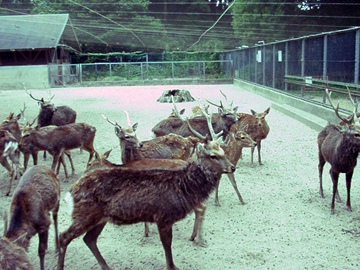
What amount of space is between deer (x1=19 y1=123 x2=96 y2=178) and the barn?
884 inches

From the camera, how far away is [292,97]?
48.0 ft

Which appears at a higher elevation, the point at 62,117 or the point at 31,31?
the point at 31,31

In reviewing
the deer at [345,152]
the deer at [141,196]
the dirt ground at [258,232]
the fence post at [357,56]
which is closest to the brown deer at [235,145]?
the dirt ground at [258,232]

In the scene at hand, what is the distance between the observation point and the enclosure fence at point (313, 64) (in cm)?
1038

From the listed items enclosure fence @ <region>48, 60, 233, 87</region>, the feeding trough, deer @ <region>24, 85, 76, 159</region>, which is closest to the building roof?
enclosure fence @ <region>48, 60, 233, 87</region>

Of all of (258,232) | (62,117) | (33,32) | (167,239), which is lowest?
(258,232)

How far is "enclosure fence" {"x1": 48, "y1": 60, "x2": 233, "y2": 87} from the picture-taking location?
29.8 m

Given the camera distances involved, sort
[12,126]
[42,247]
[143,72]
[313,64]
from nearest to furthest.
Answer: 1. [42,247]
2. [12,126]
3. [313,64]
4. [143,72]

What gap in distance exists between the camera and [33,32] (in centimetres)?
3181

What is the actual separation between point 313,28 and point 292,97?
1152cm

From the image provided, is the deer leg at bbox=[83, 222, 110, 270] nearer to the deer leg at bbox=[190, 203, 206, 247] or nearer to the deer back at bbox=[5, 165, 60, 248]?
the deer back at bbox=[5, 165, 60, 248]

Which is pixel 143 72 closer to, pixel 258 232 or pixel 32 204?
pixel 258 232

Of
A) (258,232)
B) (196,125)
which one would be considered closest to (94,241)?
(258,232)

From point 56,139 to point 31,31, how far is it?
1088 inches
